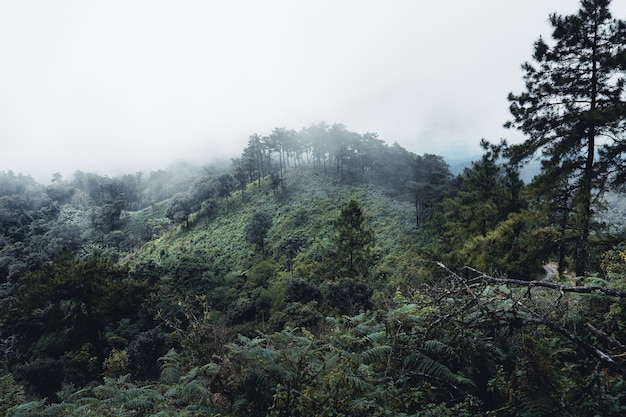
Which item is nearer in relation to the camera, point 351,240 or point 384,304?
point 384,304

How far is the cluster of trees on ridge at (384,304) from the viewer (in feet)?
13.6

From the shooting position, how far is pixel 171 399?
18.1 feet

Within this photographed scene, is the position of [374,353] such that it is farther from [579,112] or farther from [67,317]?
[67,317]

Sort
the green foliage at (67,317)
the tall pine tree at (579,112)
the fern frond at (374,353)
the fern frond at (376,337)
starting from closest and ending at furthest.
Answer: the fern frond at (374,353)
the fern frond at (376,337)
the tall pine tree at (579,112)
the green foliage at (67,317)

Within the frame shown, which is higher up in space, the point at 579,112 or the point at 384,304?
the point at 579,112

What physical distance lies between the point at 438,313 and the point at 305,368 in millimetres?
2270

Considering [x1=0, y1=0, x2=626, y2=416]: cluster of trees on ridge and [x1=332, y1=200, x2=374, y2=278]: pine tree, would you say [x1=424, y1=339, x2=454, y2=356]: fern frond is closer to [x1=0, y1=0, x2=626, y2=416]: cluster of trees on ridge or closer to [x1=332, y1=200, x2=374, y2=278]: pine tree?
[x1=0, y1=0, x2=626, y2=416]: cluster of trees on ridge

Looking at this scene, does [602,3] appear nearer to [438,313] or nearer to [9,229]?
[438,313]

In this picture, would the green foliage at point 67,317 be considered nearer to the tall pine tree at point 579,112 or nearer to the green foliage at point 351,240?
the green foliage at point 351,240

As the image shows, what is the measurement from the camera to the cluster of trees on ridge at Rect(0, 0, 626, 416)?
4156 mm

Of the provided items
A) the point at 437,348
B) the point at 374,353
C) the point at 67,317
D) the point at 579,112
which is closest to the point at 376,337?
the point at 374,353

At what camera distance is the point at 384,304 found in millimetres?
9531

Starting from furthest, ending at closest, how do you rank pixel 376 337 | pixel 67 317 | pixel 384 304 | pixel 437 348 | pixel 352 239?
pixel 352 239, pixel 67 317, pixel 384 304, pixel 376 337, pixel 437 348

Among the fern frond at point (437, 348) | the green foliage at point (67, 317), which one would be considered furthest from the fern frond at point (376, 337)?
the green foliage at point (67, 317)
